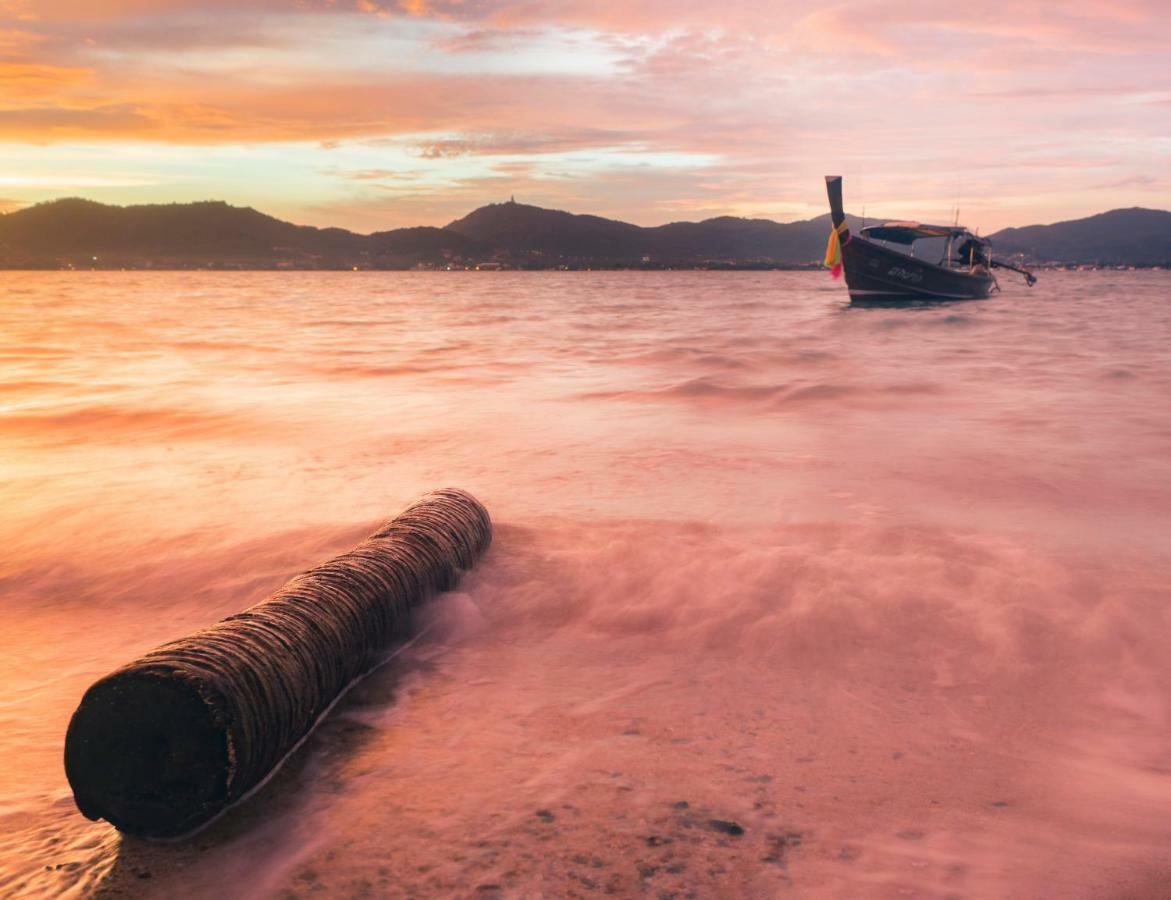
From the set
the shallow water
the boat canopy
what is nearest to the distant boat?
the boat canopy

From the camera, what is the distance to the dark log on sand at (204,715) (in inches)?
120

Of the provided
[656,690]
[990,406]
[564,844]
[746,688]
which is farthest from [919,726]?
[990,406]

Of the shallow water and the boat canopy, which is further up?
the boat canopy

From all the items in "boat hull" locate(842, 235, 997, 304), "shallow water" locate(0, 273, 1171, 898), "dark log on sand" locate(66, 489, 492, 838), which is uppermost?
"boat hull" locate(842, 235, 997, 304)

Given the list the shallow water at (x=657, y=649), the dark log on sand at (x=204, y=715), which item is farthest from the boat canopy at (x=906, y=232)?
the dark log on sand at (x=204, y=715)

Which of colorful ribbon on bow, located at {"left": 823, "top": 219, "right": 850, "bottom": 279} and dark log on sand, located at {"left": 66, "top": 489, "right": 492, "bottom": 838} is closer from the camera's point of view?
dark log on sand, located at {"left": 66, "top": 489, "right": 492, "bottom": 838}

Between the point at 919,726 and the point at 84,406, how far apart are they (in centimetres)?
1500

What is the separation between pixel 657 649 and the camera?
4.96 m

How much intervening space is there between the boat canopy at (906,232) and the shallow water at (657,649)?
37944 millimetres

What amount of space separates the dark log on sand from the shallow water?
154 mm

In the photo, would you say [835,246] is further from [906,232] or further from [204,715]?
[204,715]

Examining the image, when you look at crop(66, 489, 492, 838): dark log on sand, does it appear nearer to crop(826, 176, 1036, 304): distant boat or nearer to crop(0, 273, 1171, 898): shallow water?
crop(0, 273, 1171, 898): shallow water

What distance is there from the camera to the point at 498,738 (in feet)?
12.9

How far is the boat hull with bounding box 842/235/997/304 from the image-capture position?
49.3m
